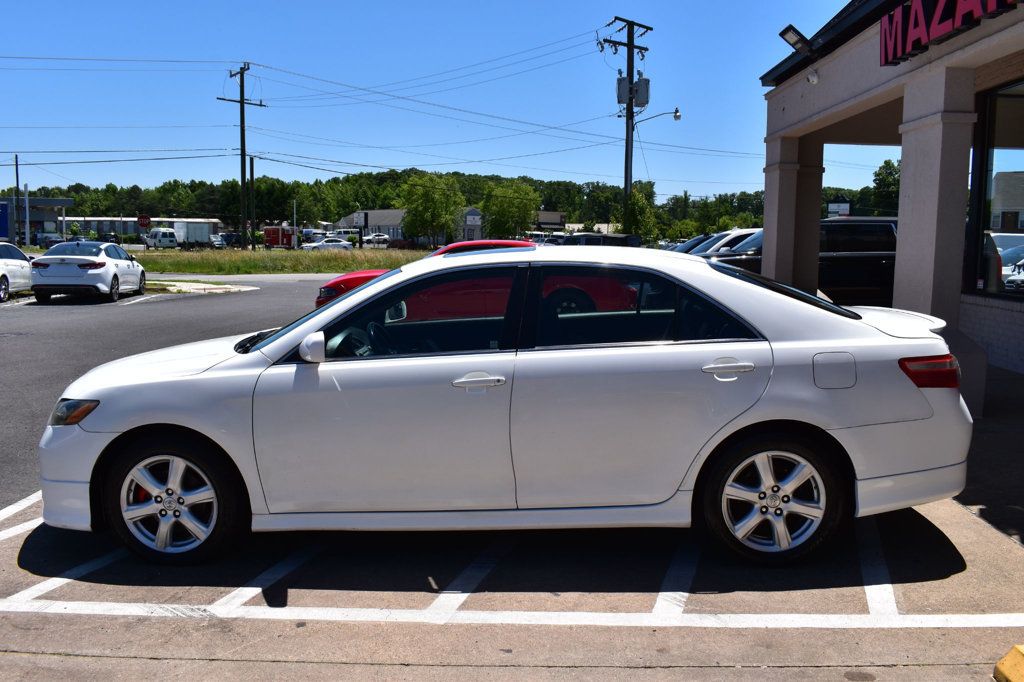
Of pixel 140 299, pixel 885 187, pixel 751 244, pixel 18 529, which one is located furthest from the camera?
pixel 885 187

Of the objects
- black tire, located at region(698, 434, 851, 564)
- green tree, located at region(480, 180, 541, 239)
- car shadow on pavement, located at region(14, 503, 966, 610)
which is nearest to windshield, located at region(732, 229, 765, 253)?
car shadow on pavement, located at region(14, 503, 966, 610)

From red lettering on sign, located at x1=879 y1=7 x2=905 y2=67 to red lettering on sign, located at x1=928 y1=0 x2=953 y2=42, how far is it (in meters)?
0.59

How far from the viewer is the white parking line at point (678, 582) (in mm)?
4191

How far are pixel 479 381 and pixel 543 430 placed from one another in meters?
0.39

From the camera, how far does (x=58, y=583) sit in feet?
15.0

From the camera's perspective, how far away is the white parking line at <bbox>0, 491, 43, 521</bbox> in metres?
5.70

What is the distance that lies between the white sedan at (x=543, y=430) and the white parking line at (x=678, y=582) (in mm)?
284

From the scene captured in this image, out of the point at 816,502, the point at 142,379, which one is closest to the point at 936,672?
the point at 816,502

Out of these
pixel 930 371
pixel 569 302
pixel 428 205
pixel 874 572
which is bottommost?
pixel 874 572

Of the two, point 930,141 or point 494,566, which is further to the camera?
point 930,141

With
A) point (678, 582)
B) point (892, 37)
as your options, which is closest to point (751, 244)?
point (892, 37)

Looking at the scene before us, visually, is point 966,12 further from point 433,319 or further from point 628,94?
point 628,94

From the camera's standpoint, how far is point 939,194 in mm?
8594

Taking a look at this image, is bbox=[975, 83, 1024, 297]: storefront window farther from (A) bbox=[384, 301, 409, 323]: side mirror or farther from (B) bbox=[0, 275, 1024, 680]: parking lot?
(A) bbox=[384, 301, 409, 323]: side mirror
